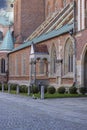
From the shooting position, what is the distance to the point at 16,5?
6391cm

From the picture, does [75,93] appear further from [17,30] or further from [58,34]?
[17,30]

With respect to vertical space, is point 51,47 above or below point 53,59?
above

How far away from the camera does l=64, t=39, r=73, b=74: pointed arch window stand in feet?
111

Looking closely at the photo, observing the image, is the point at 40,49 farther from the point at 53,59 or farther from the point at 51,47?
the point at 53,59

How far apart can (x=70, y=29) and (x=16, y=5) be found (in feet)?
110

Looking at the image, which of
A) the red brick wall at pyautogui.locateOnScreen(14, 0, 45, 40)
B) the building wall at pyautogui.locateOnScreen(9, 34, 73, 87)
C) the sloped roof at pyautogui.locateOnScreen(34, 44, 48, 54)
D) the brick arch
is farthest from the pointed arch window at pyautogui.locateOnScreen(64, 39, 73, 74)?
the red brick wall at pyautogui.locateOnScreen(14, 0, 45, 40)

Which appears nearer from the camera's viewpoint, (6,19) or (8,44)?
(8,44)

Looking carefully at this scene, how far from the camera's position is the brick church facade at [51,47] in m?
30.6

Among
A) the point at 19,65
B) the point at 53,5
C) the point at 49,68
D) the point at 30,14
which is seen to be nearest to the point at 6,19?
the point at 30,14

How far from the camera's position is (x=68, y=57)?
34.5 metres

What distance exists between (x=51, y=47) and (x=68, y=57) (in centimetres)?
407

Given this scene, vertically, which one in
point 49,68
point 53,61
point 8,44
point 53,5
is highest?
point 53,5

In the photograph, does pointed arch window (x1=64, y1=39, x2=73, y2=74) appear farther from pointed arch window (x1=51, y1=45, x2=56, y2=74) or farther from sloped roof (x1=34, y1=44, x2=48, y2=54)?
sloped roof (x1=34, y1=44, x2=48, y2=54)

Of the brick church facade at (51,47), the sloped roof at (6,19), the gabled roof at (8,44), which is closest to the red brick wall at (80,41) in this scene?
the brick church facade at (51,47)
